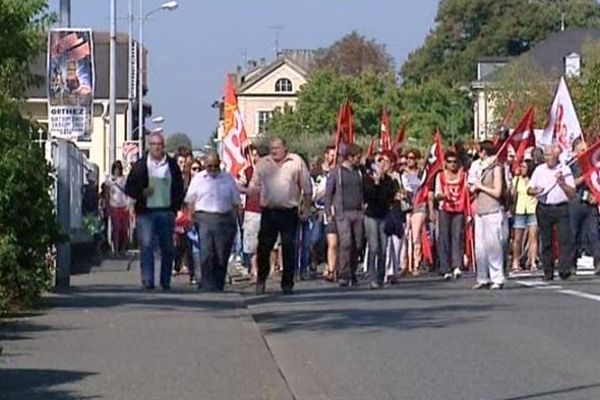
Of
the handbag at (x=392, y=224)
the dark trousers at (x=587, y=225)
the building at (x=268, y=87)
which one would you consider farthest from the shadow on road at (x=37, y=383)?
the building at (x=268, y=87)

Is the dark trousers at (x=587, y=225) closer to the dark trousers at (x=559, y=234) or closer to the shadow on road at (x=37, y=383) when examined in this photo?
the dark trousers at (x=559, y=234)

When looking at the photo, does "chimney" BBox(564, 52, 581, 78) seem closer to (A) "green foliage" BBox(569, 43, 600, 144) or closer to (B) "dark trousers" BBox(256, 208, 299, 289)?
(A) "green foliage" BBox(569, 43, 600, 144)

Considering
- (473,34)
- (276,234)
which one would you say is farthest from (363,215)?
(473,34)

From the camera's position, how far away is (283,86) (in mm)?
145375

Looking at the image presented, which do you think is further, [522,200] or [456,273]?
[522,200]

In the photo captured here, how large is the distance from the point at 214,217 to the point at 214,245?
1.19 ft

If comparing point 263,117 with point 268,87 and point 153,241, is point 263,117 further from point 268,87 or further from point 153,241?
point 153,241

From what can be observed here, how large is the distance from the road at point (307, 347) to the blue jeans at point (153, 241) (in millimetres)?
458

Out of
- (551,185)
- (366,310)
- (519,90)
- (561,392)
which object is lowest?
(561,392)

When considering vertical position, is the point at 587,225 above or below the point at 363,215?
below

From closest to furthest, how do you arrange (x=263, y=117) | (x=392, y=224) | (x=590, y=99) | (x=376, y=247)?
(x=376, y=247), (x=392, y=224), (x=590, y=99), (x=263, y=117)

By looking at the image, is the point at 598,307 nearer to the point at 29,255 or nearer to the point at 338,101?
the point at 29,255

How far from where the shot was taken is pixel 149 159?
21438mm

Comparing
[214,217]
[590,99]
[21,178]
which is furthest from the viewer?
[590,99]
